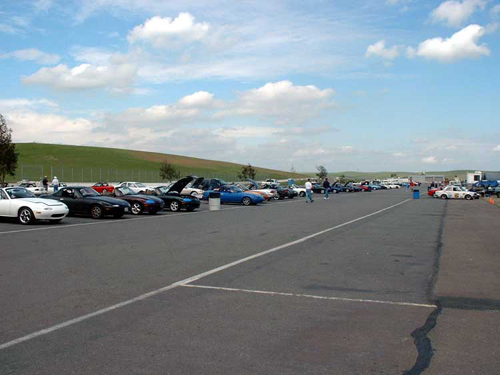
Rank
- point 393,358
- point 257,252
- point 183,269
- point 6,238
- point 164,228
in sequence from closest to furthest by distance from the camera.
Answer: point 393,358 → point 183,269 → point 257,252 → point 6,238 → point 164,228

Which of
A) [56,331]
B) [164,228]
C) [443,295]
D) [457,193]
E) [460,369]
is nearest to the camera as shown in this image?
[460,369]

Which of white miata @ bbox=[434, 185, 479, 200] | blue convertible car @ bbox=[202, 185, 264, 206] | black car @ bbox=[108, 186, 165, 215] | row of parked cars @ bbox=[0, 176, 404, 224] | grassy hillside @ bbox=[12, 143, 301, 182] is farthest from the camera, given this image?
grassy hillside @ bbox=[12, 143, 301, 182]

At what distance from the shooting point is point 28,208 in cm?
1775

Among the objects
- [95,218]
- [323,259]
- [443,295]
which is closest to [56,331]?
[443,295]

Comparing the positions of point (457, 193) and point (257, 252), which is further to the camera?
point (457, 193)

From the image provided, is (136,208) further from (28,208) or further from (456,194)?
(456,194)

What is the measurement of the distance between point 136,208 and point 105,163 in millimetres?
89134

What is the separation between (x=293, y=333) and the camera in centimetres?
558

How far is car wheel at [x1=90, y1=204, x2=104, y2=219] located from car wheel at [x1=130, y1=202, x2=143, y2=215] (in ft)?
9.05

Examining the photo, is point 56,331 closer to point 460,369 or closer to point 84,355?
point 84,355

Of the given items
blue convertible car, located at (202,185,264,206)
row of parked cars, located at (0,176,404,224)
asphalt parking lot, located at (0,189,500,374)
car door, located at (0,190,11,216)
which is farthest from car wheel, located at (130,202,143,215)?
blue convertible car, located at (202,185,264,206)

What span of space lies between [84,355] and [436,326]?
12.5ft

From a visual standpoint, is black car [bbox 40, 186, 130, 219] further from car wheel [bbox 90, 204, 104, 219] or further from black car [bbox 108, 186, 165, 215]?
black car [bbox 108, 186, 165, 215]

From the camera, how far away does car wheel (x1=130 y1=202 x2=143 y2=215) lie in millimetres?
23184
